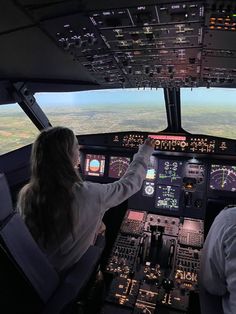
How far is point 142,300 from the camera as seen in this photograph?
6.93 feet

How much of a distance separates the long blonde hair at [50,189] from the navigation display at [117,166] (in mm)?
1728

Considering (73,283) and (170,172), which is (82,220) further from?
(170,172)

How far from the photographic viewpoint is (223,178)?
118 inches

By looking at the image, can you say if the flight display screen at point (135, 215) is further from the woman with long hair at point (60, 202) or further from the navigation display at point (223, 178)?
the woman with long hair at point (60, 202)

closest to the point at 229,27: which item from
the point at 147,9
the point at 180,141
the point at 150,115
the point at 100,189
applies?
the point at 147,9

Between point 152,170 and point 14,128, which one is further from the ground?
point 14,128

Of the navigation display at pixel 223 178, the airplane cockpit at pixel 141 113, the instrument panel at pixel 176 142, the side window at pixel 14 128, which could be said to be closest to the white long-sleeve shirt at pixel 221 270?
the airplane cockpit at pixel 141 113

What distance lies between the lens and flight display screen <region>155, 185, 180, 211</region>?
3070mm

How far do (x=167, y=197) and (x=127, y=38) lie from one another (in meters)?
1.84

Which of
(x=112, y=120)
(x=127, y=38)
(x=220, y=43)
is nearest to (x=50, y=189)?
(x=127, y=38)

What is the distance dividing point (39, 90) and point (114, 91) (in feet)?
2.93

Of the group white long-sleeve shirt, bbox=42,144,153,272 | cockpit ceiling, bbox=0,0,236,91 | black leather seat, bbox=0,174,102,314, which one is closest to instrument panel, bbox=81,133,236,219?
cockpit ceiling, bbox=0,0,236,91

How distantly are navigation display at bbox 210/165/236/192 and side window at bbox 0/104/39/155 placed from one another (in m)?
1.96

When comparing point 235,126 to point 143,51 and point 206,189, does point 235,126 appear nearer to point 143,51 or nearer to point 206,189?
point 206,189
